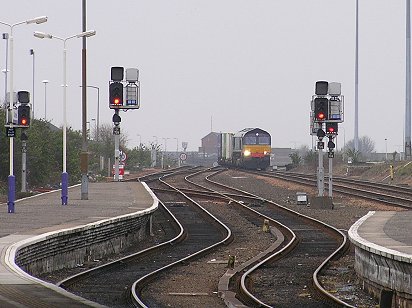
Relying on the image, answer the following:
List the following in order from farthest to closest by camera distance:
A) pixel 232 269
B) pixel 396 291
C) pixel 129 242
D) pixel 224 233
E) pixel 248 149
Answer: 1. pixel 248 149
2. pixel 224 233
3. pixel 129 242
4. pixel 232 269
5. pixel 396 291

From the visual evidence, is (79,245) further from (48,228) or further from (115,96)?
(115,96)

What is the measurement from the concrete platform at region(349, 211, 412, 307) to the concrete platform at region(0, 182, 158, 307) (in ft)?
13.8

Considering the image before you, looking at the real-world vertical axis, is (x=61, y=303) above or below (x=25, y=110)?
below

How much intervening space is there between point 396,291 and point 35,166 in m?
40.8

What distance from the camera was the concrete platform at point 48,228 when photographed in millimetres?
12099

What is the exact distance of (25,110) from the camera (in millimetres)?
35344

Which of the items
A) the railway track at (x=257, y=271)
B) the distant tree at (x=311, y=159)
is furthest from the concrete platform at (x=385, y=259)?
the distant tree at (x=311, y=159)

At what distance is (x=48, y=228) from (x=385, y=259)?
844 cm

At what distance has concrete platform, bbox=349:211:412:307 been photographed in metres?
15.7

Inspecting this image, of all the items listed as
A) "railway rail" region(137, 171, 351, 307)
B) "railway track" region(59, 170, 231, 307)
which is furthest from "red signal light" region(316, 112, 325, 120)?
"railway track" region(59, 170, 231, 307)

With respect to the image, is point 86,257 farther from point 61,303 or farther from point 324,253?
point 61,303

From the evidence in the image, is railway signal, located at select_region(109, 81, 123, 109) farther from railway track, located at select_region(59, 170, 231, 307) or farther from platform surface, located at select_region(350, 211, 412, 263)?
platform surface, located at select_region(350, 211, 412, 263)

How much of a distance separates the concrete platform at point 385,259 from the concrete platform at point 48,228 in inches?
166

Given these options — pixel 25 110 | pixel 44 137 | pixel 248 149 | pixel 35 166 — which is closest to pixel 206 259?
pixel 25 110
